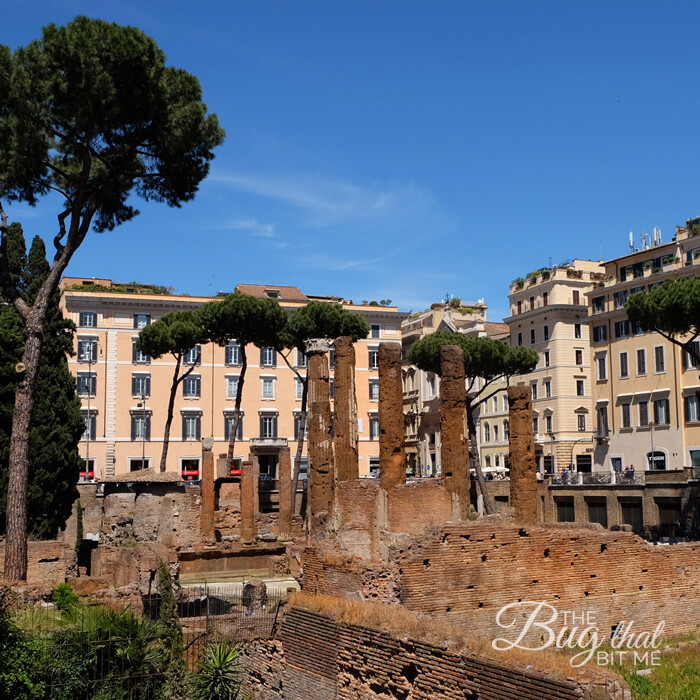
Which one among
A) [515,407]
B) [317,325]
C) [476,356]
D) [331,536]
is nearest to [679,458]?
[476,356]

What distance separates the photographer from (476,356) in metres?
42.1

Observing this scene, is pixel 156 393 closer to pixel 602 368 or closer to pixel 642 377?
pixel 602 368

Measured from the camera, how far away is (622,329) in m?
44.1

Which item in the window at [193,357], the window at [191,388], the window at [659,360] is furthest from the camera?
the window at [193,357]

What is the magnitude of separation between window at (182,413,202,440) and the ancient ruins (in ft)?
80.5

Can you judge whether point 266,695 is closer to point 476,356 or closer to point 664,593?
point 664,593

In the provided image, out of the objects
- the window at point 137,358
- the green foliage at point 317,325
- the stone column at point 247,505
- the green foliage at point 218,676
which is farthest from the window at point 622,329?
the green foliage at point 218,676

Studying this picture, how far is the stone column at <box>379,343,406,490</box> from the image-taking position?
66.4ft

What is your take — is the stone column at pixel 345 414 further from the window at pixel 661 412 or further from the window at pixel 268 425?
the window at pixel 268 425

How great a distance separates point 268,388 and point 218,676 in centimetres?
4163

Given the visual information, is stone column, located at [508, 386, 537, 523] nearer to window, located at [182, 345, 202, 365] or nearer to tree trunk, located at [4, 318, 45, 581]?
tree trunk, located at [4, 318, 45, 581]

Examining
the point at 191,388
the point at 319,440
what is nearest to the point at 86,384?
the point at 191,388

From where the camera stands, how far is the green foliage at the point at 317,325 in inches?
1618

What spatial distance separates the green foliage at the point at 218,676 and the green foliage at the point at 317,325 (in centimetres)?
2844
